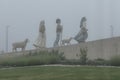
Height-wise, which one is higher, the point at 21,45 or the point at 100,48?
the point at 21,45

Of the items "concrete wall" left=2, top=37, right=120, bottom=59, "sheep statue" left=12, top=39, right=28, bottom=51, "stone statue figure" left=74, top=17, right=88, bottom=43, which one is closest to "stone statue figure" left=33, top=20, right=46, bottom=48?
"sheep statue" left=12, top=39, right=28, bottom=51

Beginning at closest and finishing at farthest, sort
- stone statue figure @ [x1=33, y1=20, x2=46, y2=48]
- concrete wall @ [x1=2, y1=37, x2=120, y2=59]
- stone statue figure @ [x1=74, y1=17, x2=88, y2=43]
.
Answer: concrete wall @ [x1=2, y1=37, x2=120, y2=59], stone statue figure @ [x1=74, y1=17, x2=88, y2=43], stone statue figure @ [x1=33, y1=20, x2=46, y2=48]

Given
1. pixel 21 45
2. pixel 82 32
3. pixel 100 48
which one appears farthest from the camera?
pixel 21 45

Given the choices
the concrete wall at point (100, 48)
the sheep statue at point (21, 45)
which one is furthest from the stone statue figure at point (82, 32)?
the sheep statue at point (21, 45)

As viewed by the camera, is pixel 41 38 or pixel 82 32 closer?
pixel 82 32

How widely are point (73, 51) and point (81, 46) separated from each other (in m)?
1.15

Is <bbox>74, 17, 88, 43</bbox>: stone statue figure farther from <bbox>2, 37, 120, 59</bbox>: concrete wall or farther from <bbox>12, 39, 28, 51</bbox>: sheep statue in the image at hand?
<bbox>12, 39, 28, 51</bbox>: sheep statue

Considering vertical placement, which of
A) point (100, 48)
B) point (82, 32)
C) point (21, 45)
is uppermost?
point (82, 32)

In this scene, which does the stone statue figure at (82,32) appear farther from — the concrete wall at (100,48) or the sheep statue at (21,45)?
the sheep statue at (21,45)

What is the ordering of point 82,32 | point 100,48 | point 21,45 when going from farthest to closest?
1. point 21,45
2. point 82,32
3. point 100,48

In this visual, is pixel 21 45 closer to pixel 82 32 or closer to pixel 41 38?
pixel 41 38

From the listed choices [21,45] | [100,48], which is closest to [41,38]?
[21,45]

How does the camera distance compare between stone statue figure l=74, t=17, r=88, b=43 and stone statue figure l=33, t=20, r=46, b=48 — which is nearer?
stone statue figure l=74, t=17, r=88, b=43

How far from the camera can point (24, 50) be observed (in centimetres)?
3541
